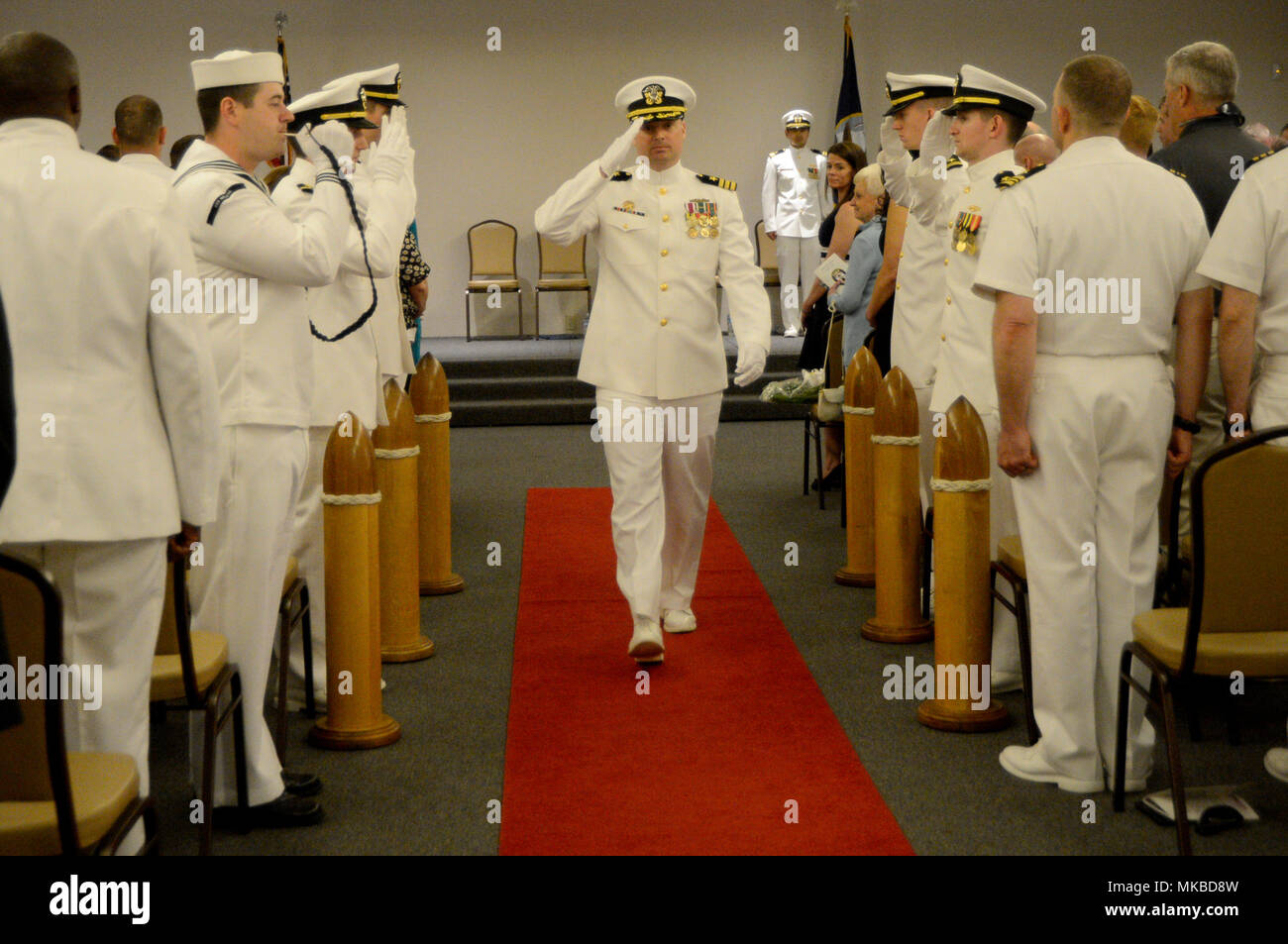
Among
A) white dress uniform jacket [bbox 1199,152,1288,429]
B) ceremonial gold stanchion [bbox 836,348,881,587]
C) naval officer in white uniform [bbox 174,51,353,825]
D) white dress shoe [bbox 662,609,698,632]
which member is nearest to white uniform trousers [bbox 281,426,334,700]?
naval officer in white uniform [bbox 174,51,353,825]

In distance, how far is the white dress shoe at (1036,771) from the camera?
10.3 ft

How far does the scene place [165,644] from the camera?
2.74 m

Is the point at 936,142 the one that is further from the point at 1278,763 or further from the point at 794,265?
the point at 794,265

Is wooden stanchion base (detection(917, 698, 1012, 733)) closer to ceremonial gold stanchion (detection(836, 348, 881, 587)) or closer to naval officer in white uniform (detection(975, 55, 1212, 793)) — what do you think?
naval officer in white uniform (detection(975, 55, 1212, 793))

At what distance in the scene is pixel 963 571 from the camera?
3.52m

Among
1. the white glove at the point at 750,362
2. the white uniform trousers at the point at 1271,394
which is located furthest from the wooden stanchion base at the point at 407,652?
the white uniform trousers at the point at 1271,394

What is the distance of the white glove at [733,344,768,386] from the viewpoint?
415cm

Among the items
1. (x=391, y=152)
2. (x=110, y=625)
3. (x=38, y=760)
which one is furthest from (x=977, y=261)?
(x=38, y=760)

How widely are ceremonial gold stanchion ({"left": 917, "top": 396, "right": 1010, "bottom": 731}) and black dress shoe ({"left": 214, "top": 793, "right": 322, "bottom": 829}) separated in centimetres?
168

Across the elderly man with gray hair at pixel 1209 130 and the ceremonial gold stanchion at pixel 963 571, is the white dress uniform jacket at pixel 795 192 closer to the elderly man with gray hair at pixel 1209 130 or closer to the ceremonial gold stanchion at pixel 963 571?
the elderly man with gray hair at pixel 1209 130

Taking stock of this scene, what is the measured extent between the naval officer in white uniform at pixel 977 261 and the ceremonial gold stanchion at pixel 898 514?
132 millimetres

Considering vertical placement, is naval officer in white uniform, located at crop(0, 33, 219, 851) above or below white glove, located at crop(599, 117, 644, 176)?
below

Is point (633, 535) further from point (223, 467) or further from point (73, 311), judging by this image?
point (73, 311)

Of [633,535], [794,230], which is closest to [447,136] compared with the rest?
[794,230]
